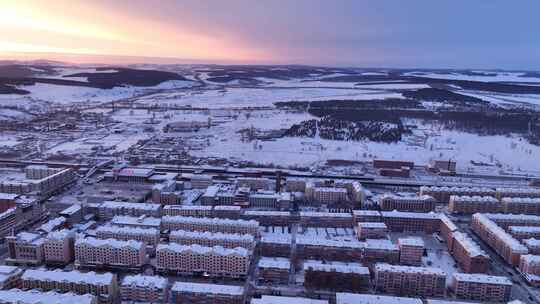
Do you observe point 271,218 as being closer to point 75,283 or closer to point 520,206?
point 75,283

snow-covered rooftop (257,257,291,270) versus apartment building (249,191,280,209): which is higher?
apartment building (249,191,280,209)

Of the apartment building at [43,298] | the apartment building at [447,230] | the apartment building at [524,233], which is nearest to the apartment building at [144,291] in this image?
the apartment building at [43,298]

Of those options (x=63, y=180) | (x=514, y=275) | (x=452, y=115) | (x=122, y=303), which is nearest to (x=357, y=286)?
(x=514, y=275)

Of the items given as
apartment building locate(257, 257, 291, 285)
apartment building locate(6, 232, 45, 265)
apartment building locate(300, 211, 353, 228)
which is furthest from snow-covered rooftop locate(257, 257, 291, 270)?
apartment building locate(6, 232, 45, 265)

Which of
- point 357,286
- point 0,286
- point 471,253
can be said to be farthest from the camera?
point 471,253

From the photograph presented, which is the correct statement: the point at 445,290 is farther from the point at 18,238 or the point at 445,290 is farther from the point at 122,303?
the point at 18,238

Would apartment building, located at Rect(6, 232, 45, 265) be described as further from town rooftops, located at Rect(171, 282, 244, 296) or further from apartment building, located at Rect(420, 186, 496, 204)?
apartment building, located at Rect(420, 186, 496, 204)

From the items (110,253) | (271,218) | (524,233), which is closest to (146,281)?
(110,253)
